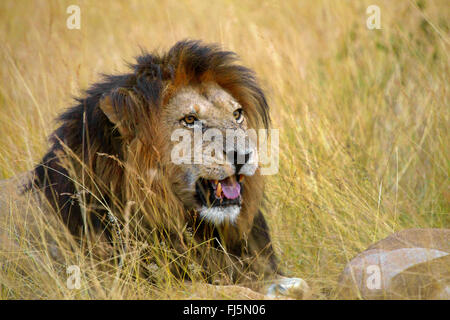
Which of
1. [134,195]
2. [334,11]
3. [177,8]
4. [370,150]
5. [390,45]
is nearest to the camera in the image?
[134,195]

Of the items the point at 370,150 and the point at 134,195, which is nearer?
the point at 134,195

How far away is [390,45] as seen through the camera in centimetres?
805

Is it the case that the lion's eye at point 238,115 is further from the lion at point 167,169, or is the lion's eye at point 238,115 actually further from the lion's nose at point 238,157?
the lion's nose at point 238,157

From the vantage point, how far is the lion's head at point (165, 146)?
4062 millimetres

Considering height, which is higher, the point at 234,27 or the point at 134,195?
the point at 234,27

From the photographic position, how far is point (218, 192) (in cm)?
409

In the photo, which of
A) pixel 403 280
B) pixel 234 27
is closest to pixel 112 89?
pixel 403 280

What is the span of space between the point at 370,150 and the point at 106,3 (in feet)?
21.5

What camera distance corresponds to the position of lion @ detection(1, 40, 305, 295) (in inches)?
161

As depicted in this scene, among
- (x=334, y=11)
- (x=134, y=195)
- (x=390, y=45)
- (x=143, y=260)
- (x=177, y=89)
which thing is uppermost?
(x=334, y=11)

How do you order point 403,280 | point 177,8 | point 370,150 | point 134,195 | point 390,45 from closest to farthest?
point 403,280 → point 134,195 → point 370,150 → point 390,45 → point 177,8

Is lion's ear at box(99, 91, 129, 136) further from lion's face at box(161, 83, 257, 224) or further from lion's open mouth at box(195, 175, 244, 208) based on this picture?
lion's open mouth at box(195, 175, 244, 208)

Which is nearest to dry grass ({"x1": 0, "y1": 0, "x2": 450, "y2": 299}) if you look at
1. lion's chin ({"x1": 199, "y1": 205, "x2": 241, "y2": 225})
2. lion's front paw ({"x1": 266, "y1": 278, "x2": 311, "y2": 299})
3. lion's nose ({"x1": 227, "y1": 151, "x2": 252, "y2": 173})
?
lion's front paw ({"x1": 266, "y1": 278, "x2": 311, "y2": 299})

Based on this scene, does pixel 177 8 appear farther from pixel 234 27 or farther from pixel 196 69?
pixel 196 69
